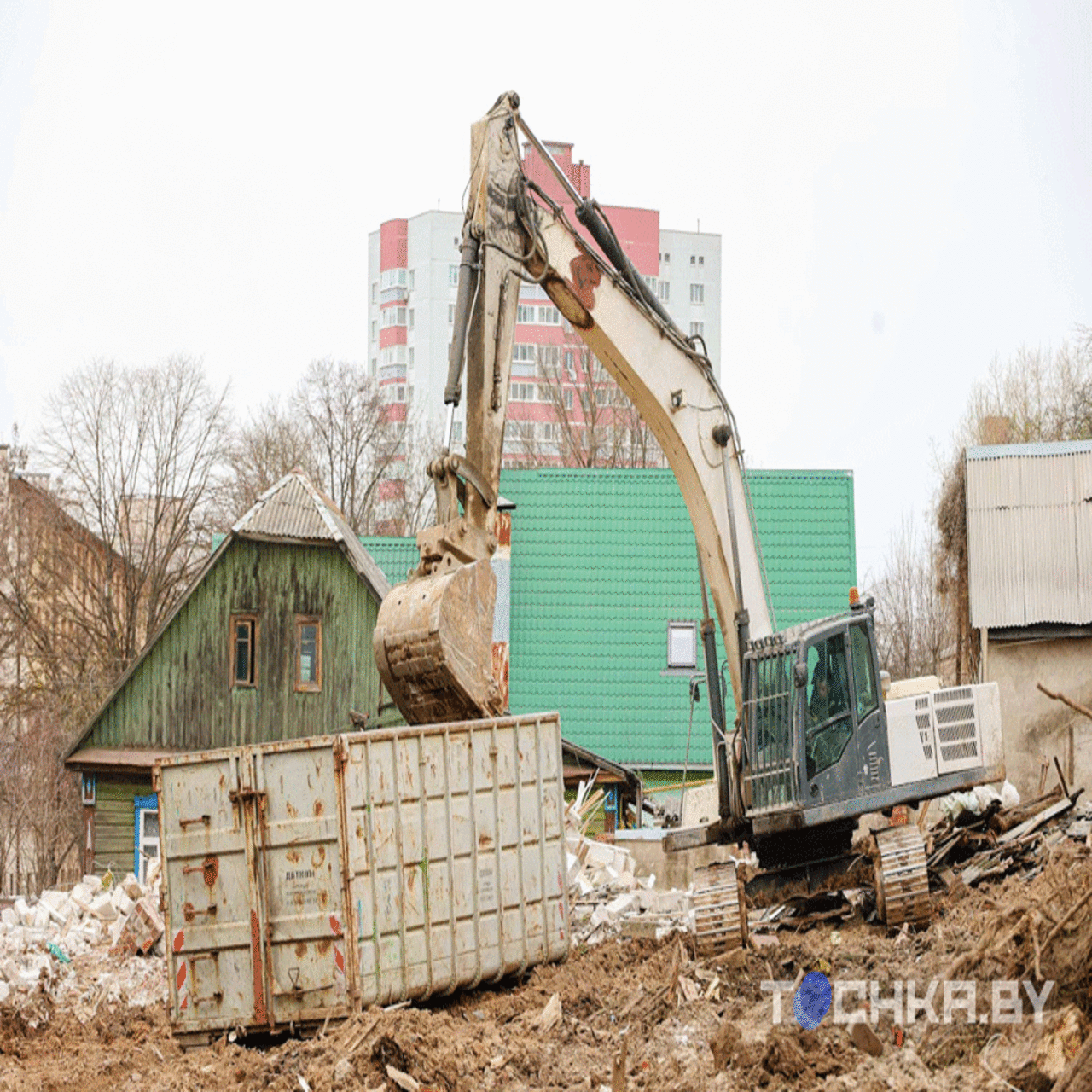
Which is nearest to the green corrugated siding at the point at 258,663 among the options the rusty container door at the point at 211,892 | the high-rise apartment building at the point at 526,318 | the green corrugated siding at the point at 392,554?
the green corrugated siding at the point at 392,554

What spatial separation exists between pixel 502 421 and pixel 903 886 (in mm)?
4897

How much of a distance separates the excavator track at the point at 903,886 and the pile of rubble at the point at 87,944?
670cm

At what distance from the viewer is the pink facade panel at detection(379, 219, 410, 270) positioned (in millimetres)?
75725

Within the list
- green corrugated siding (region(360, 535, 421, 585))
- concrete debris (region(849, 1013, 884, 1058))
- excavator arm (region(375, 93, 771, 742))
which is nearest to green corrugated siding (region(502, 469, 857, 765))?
green corrugated siding (region(360, 535, 421, 585))

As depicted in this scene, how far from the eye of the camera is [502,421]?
37.3ft

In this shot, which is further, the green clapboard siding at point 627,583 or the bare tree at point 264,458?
the bare tree at point 264,458

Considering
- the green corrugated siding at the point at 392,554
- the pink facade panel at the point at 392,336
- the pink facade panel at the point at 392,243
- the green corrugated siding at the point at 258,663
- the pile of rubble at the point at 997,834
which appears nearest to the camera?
the pile of rubble at the point at 997,834

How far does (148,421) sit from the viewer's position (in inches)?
1745

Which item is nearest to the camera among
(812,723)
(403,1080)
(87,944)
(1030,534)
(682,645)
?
(403,1080)

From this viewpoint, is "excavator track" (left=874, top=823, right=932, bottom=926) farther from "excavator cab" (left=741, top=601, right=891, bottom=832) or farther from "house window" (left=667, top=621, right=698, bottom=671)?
"house window" (left=667, top=621, right=698, bottom=671)

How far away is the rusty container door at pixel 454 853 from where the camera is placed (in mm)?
11047

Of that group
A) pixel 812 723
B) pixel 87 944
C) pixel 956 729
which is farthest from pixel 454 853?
pixel 87 944

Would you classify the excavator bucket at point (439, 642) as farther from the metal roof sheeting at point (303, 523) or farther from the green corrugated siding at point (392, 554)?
the green corrugated siding at point (392, 554)

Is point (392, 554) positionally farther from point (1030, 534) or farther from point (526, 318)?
point (526, 318)
